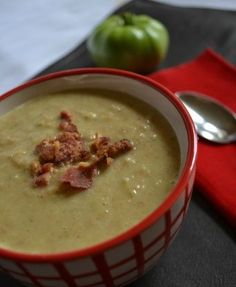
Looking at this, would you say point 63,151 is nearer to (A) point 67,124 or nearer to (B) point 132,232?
(A) point 67,124

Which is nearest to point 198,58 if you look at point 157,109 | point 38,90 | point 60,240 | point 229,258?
point 157,109

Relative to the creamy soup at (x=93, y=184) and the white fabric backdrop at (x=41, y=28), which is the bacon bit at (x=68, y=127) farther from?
the white fabric backdrop at (x=41, y=28)

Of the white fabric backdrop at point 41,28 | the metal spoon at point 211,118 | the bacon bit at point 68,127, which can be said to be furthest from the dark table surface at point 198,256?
the white fabric backdrop at point 41,28

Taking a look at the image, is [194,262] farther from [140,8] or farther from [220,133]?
[140,8]

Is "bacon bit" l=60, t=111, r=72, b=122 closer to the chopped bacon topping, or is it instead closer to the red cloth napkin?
the chopped bacon topping

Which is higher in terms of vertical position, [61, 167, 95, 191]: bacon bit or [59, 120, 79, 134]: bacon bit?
[61, 167, 95, 191]: bacon bit

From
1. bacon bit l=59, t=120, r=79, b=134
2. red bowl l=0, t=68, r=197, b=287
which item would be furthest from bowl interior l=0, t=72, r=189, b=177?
bacon bit l=59, t=120, r=79, b=134

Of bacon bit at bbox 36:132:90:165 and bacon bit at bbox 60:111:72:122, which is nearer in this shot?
bacon bit at bbox 36:132:90:165
